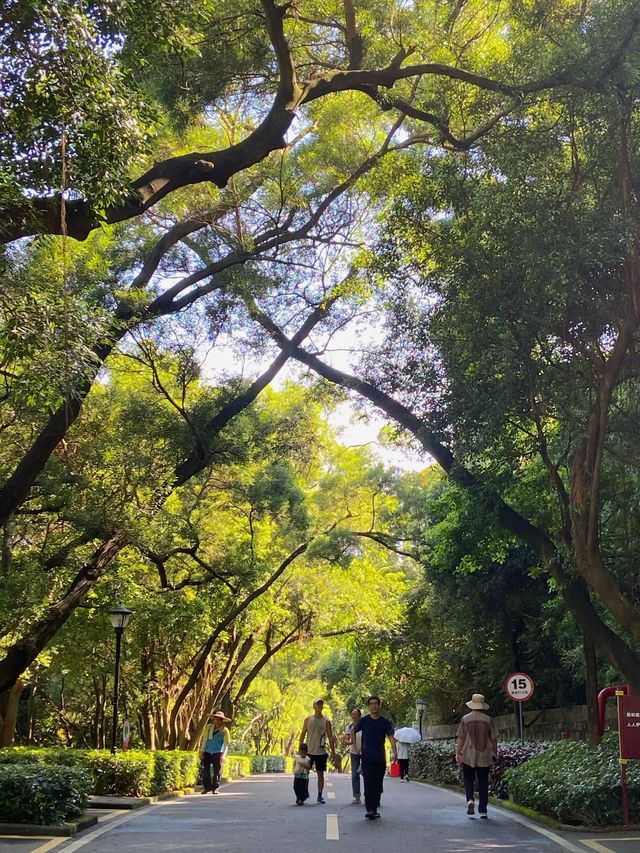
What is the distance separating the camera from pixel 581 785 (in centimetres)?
1002

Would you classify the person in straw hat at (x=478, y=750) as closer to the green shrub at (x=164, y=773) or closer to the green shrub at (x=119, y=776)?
the green shrub at (x=119, y=776)

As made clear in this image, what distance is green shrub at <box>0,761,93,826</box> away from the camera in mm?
9398

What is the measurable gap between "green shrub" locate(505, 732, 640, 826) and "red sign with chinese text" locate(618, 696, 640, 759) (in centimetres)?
53

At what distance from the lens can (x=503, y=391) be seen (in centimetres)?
1091

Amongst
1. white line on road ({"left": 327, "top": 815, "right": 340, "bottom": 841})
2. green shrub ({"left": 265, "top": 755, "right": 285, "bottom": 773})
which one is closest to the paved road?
white line on road ({"left": 327, "top": 815, "right": 340, "bottom": 841})

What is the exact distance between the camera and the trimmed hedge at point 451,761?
49.5ft

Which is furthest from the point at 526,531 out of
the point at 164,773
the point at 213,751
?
the point at 164,773

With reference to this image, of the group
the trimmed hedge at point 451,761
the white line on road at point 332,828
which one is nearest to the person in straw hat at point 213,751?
the trimmed hedge at point 451,761

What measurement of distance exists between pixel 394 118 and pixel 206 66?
4658mm

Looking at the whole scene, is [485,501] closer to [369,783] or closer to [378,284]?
[378,284]

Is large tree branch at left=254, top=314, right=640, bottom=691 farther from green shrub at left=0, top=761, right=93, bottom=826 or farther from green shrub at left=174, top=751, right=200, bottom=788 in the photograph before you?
green shrub at left=174, top=751, right=200, bottom=788

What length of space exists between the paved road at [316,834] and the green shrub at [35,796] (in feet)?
1.45

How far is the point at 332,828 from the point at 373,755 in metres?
1.43

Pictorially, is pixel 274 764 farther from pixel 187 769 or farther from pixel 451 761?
pixel 187 769
